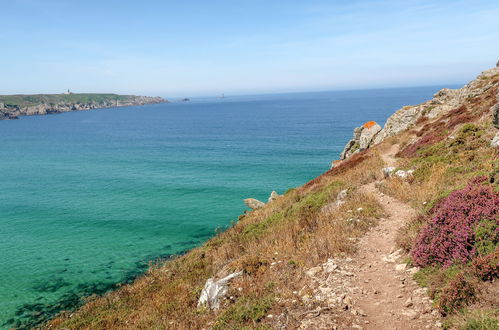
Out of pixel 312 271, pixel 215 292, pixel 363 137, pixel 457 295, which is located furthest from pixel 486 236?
pixel 363 137

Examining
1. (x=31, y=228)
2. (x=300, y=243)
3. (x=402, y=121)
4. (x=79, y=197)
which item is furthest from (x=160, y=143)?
(x=300, y=243)

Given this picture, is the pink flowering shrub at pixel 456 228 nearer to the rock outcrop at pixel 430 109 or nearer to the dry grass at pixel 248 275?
the dry grass at pixel 248 275

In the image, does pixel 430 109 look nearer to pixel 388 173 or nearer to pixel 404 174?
pixel 388 173

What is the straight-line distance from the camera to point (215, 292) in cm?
1073

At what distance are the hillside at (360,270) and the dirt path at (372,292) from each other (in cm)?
3

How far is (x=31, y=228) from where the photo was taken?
37531 mm

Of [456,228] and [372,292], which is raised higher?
[456,228]

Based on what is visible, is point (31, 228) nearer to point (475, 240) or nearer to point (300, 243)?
point (300, 243)

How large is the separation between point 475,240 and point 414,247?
6.43 feet

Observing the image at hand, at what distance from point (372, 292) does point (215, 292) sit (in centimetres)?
497

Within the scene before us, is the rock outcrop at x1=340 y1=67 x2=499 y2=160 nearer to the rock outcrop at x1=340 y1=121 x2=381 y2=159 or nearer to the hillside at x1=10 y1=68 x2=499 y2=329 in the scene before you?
the rock outcrop at x1=340 y1=121 x2=381 y2=159

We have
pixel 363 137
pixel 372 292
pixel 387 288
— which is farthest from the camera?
pixel 363 137

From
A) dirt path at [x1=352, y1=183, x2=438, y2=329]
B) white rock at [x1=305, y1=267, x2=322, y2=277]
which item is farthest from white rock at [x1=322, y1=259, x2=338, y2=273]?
dirt path at [x1=352, y1=183, x2=438, y2=329]

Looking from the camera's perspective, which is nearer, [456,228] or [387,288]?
[387,288]
